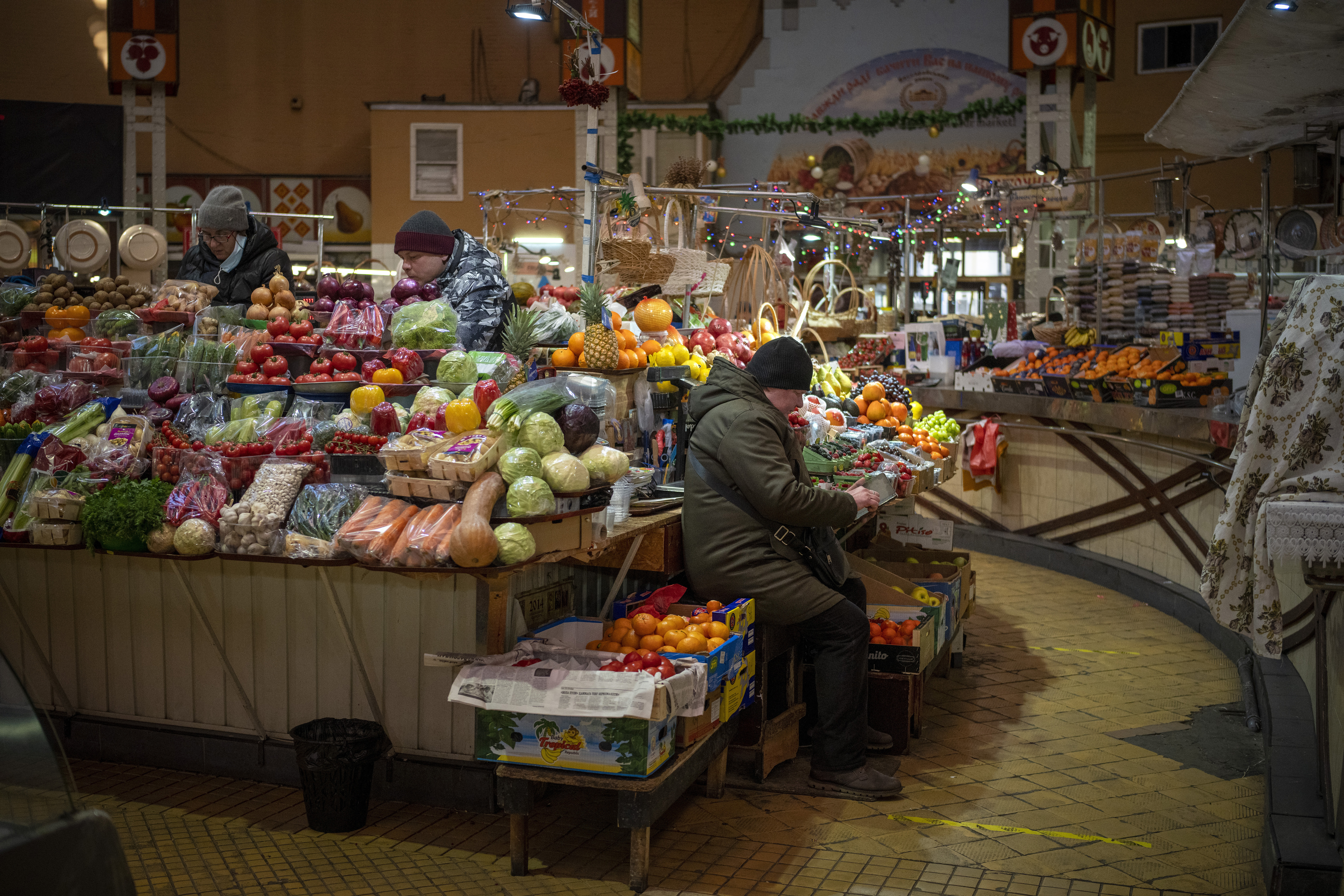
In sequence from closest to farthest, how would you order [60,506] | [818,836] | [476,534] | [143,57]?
[476,534]
[818,836]
[60,506]
[143,57]

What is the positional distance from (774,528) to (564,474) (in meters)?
1.07

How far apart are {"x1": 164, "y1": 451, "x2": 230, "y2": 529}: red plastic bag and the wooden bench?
4.75 ft

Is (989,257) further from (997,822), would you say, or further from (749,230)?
(997,822)

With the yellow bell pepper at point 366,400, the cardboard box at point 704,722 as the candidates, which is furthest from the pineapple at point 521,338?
the cardboard box at point 704,722

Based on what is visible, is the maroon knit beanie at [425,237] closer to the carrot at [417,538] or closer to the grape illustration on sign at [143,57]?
the carrot at [417,538]

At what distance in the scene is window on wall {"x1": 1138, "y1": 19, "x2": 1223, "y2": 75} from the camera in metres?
18.0

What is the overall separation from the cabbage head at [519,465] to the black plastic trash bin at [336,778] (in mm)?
1191

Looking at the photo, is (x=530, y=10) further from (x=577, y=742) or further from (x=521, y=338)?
(x=577, y=742)

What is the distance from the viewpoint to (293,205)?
1930cm

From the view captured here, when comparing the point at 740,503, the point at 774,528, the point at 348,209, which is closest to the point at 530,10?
the point at 740,503

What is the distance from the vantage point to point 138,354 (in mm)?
5305

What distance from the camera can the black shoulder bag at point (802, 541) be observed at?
4.50 m

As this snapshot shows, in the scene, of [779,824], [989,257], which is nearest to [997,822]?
[779,824]

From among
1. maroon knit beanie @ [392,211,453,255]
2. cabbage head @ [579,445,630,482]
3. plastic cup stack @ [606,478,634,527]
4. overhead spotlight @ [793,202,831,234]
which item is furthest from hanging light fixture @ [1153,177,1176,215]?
cabbage head @ [579,445,630,482]
